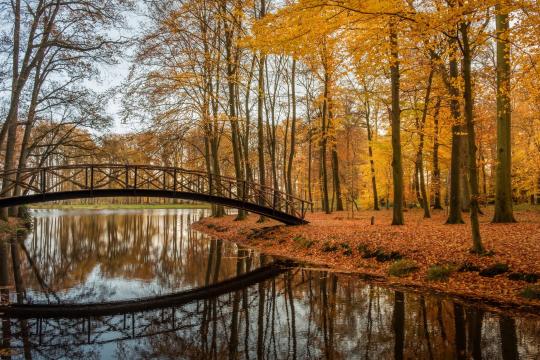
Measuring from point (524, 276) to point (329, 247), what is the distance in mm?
6496

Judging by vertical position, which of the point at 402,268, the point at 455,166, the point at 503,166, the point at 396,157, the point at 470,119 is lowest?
the point at 402,268

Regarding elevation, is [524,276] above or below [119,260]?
→ above

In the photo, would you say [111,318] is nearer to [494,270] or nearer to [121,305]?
[121,305]

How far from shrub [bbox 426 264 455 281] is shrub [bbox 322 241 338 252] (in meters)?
4.39

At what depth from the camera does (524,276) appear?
8.40 metres

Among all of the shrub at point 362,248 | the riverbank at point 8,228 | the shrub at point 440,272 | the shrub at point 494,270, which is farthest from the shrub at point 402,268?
the riverbank at point 8,228

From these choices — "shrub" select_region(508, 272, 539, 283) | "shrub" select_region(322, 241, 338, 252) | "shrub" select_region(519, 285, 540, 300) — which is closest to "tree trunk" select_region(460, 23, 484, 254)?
"shrub" select_region(508, 272, 539, 283)

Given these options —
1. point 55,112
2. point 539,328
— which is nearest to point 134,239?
point 55,112

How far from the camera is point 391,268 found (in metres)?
10.5

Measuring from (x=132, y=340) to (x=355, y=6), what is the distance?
7.70 metres

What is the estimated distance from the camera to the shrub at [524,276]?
8.21m

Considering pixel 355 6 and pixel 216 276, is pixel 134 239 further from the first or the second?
pixel 355 6

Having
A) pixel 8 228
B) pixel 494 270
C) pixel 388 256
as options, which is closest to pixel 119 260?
pixel 8 228

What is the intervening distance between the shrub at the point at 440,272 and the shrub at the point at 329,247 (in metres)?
4.39
